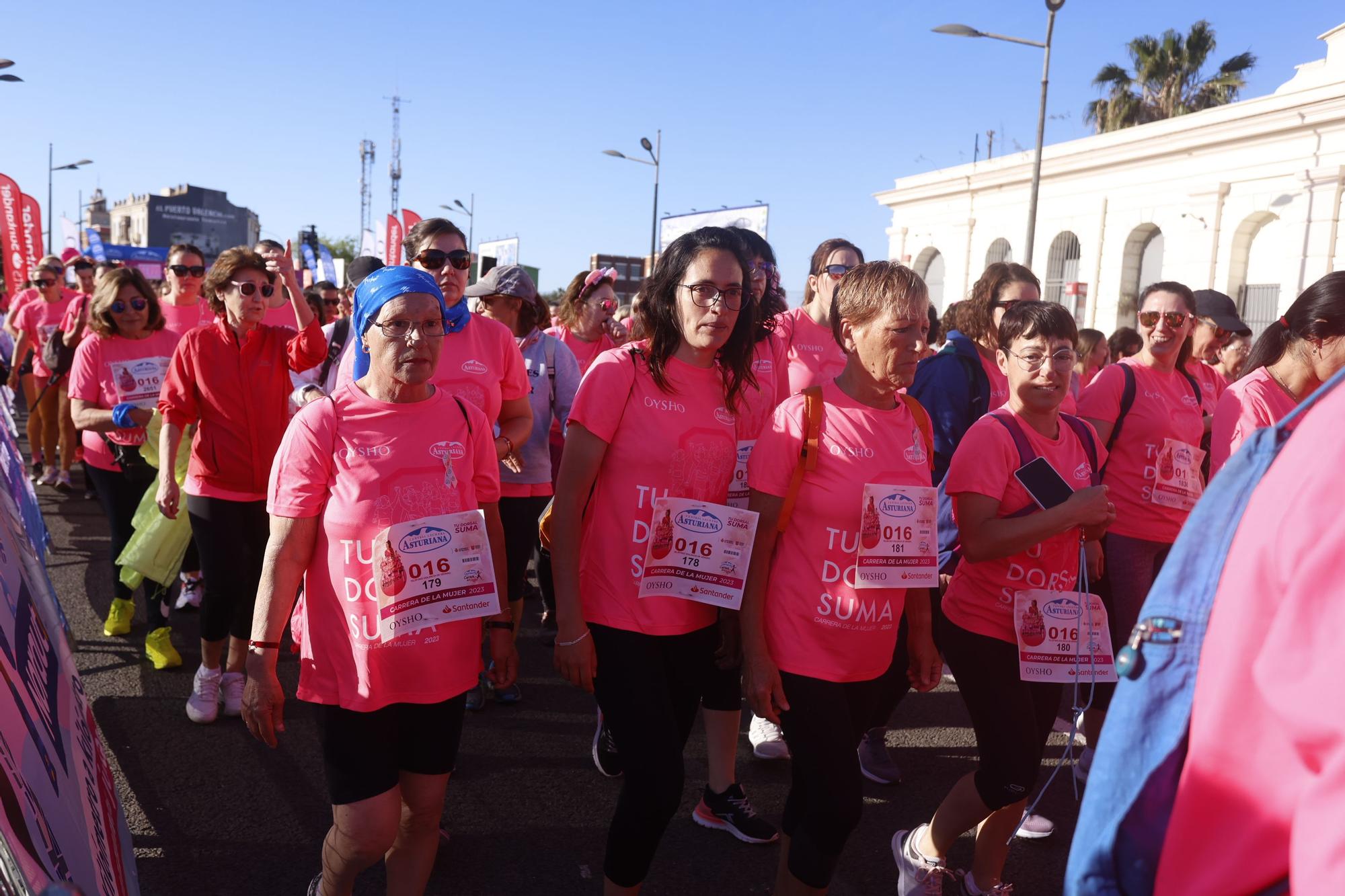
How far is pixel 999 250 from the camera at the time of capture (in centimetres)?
3247

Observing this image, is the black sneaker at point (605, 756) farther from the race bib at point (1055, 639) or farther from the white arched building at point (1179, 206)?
the white arched building at point (1179, 206)

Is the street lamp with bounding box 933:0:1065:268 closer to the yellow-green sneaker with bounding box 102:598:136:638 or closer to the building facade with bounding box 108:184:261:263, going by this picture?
the yellow-green sneaker with bounding box 102:598:136:638

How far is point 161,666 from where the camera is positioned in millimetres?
5188

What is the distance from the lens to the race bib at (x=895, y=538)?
104 inches

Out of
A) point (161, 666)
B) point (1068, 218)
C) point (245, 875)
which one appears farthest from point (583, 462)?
point (1068, 218)

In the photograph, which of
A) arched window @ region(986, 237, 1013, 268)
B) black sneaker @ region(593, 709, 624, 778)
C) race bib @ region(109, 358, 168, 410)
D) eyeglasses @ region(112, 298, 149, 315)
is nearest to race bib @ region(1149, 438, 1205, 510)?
black sneaker @ region(593, 709, 624, 778)

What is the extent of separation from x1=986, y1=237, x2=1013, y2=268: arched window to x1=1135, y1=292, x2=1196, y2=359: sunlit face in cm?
2916

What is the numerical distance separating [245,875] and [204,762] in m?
1.02

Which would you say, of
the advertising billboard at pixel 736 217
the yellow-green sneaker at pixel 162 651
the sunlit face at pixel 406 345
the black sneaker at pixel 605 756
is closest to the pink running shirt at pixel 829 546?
the sunlit face at pixel 406 345

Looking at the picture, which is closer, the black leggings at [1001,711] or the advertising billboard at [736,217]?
the black leggings at [1001,711]

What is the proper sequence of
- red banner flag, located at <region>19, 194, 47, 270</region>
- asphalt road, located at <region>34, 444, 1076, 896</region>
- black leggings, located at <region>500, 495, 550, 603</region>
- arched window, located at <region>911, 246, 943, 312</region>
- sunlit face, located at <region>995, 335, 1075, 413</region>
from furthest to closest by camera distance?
arched window, located at <region>911, 246, 943, 312</region> → red banner flag, located at <region>19, 194, 47, 270</region> → black leggings, located at <region>500, 495, 550, 603</region> → asphalt road, located at <region>34, 444, 1076, 896</region> → sunlit face, located at <region>995, 335, 1075, 413</region>

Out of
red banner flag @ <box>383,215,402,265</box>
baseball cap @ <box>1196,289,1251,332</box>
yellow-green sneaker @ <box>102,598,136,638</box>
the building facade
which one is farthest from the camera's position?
the building facade

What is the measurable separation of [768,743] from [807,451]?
2.20 metres

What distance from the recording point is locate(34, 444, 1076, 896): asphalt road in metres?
3.36
